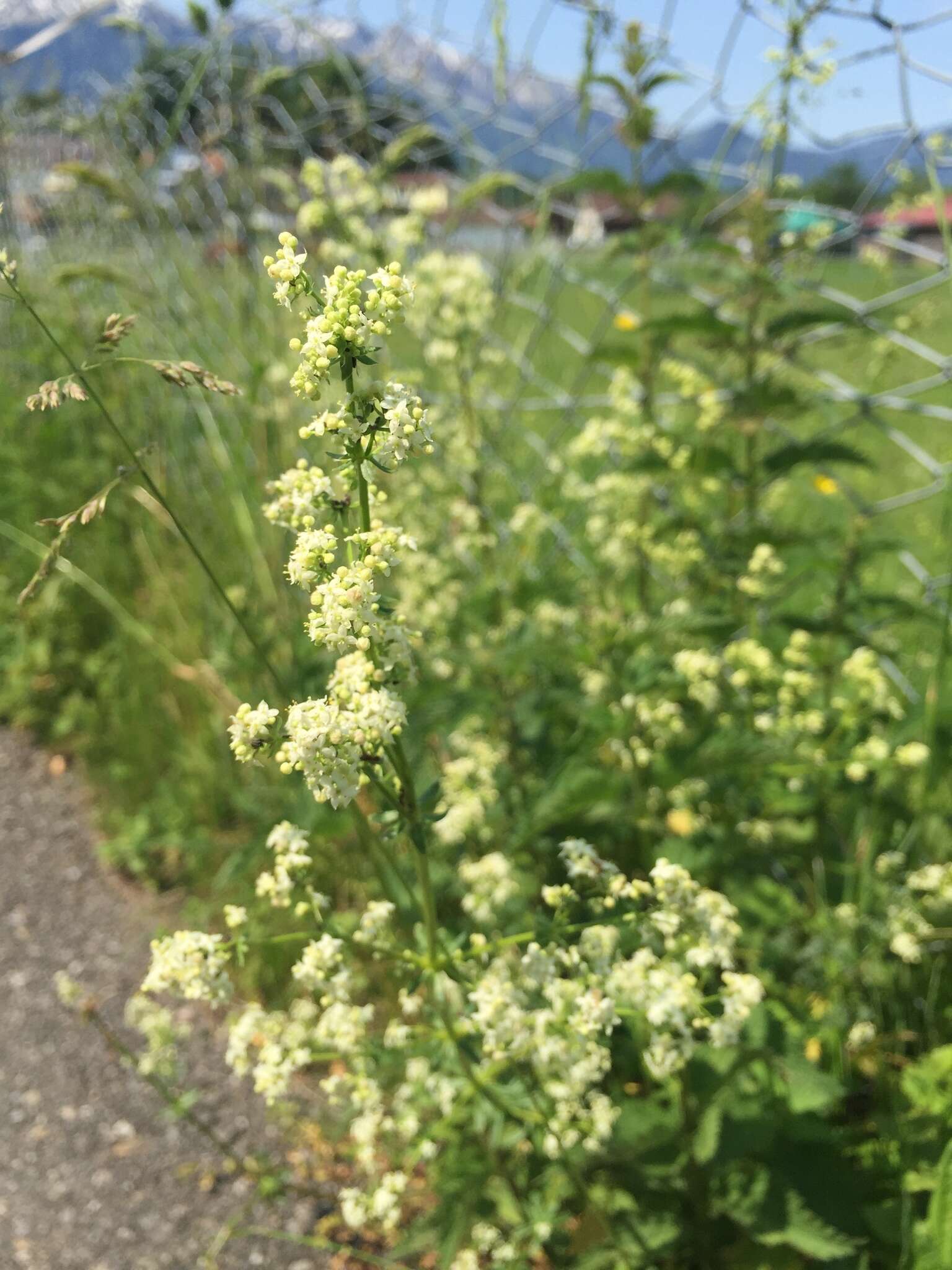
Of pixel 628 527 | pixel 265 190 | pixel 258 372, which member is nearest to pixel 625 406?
pixel 628 527

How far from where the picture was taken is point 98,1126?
2213 mm

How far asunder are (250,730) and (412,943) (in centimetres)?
94

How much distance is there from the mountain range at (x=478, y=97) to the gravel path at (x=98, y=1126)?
→ 7.71 ft

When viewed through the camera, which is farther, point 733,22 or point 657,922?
point 733,22

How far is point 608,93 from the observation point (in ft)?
7.34

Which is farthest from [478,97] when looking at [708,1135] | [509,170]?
[708,1135]

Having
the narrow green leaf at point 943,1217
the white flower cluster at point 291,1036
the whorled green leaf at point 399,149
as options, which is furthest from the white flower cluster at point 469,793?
the whorled green leaf at point 399,149

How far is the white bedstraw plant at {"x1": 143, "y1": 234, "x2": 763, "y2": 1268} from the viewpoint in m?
0.91

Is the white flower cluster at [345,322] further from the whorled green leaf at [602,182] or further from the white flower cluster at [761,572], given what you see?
the whorled green leaf at [602,182]

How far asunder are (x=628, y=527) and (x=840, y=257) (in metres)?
0.84

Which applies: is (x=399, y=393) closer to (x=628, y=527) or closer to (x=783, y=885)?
(x=628, y=527)

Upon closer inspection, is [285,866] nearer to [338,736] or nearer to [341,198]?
[338,736]

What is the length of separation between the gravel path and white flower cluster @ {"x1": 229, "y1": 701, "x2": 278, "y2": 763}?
52.7 inches

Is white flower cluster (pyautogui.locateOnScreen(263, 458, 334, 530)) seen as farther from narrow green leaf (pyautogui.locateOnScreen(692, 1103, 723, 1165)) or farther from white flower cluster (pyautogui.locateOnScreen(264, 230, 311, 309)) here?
narrow green leaf (pyautogui.locateOnScreen(692, 1103, 723, 1165))
